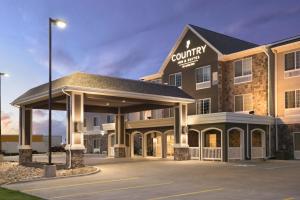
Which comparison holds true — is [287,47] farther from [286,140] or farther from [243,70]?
[286,140]

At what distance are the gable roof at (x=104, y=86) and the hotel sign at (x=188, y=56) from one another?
8.12 metres

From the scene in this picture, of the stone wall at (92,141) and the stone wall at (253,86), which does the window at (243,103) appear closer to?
the stone wall at (253,86)

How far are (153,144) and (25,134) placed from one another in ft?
41.3

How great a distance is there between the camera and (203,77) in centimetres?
4122

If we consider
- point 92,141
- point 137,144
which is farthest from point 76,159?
point 92,141

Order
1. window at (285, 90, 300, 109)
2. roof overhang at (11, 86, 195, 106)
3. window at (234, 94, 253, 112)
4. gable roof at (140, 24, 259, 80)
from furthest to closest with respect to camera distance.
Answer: gable roof at (140, 24, 259, 80) → window at (234, 94, 253, 112) → window at (285, 90, 300, 109) → roof overhang at (11, 86, 195, 106)

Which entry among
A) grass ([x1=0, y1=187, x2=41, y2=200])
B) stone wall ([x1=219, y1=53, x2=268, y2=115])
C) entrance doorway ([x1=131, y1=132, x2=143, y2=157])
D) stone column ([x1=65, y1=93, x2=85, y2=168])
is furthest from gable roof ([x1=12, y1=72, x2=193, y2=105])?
grass ([x1=0, y1=187, x2=41, y2=200])

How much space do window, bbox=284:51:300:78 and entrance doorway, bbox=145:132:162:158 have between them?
1303cm

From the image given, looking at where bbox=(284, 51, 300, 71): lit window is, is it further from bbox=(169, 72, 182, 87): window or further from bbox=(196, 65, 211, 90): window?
bbox=(169, 72, 182, 87): window

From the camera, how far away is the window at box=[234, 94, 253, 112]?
1491 inches

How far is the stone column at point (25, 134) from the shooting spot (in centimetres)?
3525

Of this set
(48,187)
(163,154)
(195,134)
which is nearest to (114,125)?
(163,154)

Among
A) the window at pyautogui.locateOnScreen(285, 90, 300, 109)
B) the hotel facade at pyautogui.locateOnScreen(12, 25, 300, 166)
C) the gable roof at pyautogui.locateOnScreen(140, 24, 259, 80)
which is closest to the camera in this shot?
the hotel facade at pyautogui.locateOnScreen(12, 25, 300, 166)

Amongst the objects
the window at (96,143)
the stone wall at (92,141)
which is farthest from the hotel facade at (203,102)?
the window at (96,143)
